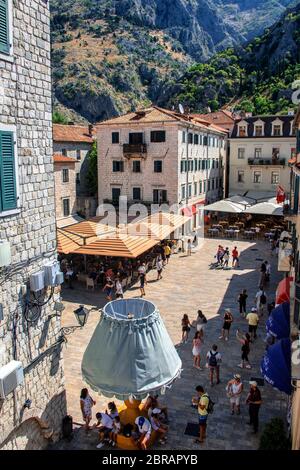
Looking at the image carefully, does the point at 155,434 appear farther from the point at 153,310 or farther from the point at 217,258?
the point at 217,258

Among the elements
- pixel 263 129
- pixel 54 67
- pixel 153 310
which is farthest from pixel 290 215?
pixel 54 67

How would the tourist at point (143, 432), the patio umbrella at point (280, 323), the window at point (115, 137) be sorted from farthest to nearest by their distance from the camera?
the window at point (115, 137), the patio umbrella at point (280, 323), the tourist at point (143, 432)

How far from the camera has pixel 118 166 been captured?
1433 inches

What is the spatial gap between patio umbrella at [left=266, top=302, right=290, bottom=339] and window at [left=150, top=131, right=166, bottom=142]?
2402 cm

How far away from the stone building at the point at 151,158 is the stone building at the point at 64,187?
321cm

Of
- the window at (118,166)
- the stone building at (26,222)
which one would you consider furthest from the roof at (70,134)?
the stone building at (26,222)

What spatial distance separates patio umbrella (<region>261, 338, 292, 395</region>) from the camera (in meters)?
9.20

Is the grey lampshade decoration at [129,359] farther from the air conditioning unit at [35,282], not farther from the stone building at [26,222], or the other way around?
the air conditioning unit at [35,282]

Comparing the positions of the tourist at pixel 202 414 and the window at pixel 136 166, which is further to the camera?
the window at pixel 136 166

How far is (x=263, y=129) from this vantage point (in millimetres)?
43156

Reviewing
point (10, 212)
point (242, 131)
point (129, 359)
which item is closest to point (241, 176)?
point (242, 131)

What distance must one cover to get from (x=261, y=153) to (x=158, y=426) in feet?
124

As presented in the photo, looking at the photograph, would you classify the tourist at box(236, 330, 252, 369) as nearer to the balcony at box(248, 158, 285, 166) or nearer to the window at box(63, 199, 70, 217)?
the window at box(63, 199, 70, 217)

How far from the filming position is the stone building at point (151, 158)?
33.8m
